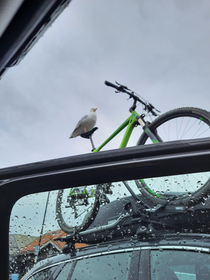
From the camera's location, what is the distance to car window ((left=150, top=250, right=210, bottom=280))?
0.50 m

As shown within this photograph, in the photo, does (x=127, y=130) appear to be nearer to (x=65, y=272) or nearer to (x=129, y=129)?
(x=129, y=129)

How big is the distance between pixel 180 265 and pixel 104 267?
181 millimetres

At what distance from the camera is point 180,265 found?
523 millimetres

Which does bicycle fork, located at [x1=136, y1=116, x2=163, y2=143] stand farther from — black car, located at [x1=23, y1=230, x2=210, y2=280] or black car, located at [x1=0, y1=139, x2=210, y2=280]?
black car, located at [x1=23, y1=230, x2=210, y2=280]

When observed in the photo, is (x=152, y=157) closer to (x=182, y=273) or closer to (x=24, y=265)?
(x=182, y=273)

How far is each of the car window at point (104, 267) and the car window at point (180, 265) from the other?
65 mm

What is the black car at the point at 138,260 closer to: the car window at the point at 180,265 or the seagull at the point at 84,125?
the car window at the point at 180,265

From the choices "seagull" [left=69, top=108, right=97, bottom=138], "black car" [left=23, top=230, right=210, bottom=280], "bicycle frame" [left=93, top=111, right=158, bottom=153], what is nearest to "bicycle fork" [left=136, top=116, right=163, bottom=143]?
"bicycle frame" [left=93, top=111, right=158, bottom=153]

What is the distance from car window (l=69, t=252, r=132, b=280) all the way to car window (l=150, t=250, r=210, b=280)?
0.07m

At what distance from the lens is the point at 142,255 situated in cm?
57

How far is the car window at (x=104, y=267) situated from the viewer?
0.56 metres

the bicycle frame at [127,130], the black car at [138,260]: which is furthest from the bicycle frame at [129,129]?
the black car at [138,260]

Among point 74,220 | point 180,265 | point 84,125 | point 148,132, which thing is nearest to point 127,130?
point 148,132

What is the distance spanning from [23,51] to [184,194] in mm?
996
